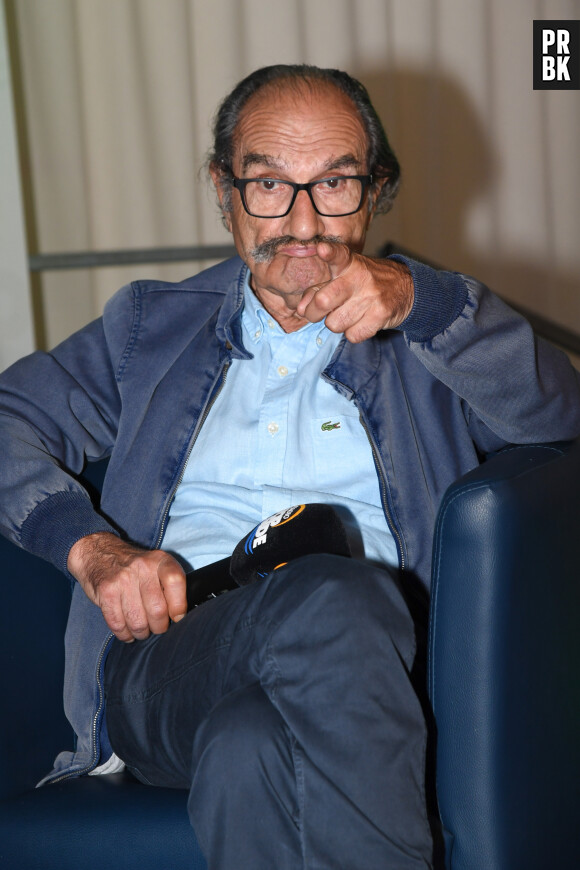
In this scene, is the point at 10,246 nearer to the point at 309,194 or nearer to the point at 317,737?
the point at 309,194

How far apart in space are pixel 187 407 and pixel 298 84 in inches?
22.1

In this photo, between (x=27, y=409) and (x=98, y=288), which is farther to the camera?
(x=98, y=288)

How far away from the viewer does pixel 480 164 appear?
3.29m

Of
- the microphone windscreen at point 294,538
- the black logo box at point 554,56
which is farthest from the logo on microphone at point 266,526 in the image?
the black logo box at point 554,56

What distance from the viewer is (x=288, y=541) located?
1.08 m

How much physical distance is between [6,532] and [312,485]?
44cm

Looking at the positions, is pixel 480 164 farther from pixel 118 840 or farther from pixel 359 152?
pixel 118 840

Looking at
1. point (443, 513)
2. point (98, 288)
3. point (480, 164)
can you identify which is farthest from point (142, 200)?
point (443, 513)

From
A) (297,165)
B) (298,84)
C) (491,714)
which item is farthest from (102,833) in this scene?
(298,84)

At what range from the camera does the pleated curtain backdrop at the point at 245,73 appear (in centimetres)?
294

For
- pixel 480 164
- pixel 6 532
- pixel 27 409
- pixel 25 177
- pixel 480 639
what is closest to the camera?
pixel 480 639

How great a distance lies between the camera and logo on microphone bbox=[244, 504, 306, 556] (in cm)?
109

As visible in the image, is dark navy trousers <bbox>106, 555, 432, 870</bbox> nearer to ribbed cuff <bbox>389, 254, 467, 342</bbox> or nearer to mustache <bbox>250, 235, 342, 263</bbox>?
ribbed cuff <bbox>389, 254, 467, 342</bbox>

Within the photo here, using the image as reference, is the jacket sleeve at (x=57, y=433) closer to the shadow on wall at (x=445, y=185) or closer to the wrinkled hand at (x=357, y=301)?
the wrinkled hand at (x=357, y=301)
